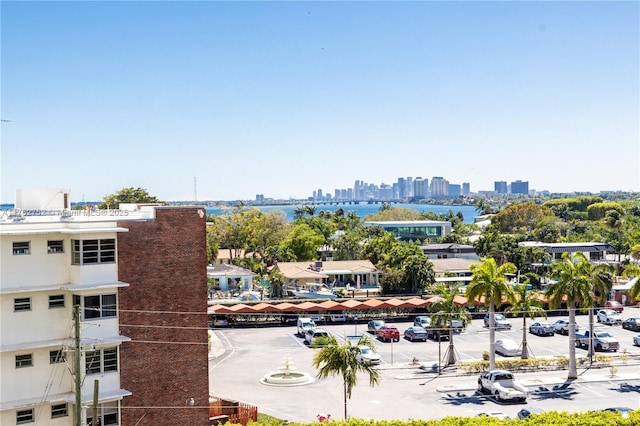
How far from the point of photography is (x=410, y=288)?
80.2 meters

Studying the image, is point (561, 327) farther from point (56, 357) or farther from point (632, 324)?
point (56, 357)

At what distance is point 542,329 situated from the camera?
57.9 m

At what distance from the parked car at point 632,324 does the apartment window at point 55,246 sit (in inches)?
1932

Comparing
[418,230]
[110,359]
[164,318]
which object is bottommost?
[418,230]

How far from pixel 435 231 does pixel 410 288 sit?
2832 inches

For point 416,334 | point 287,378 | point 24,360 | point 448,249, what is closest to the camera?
point 24,360

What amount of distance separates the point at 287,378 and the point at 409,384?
294 inches

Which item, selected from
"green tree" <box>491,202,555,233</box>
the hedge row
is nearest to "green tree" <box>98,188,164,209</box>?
the hedge row

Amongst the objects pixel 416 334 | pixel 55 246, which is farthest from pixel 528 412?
pixel 55 246

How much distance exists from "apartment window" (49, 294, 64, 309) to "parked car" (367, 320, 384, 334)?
35.3 metres

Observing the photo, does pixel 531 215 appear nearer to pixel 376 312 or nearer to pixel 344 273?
pixel 344 273

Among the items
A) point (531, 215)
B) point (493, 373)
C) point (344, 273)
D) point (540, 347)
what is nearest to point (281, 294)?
point (344, 273)

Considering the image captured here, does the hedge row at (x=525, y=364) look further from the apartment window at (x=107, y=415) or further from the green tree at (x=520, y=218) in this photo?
the green tree at (x=520, y=218)

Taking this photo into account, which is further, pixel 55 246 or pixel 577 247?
pixel 577 247
